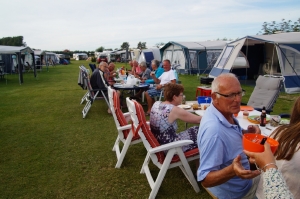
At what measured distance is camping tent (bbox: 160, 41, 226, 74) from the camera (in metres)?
16.5

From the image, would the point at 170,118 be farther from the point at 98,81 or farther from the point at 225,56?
the point at 225,56

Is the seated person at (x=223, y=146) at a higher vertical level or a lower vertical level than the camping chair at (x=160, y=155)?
higher

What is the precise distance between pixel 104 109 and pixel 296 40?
7944 mm

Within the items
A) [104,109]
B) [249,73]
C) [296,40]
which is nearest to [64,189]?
[104,109]

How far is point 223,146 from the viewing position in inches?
63.7

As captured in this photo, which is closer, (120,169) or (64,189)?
(64,189)

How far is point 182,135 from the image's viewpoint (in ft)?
10.1

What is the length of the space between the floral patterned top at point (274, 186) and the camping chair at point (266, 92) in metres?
3.71

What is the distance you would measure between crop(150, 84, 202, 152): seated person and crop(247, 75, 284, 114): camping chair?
2259 millimetres

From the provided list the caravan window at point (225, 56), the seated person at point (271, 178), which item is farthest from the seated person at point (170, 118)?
the caravan window at point (225, 56)

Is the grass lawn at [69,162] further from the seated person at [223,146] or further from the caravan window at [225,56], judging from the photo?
the caravan window at [225,56]

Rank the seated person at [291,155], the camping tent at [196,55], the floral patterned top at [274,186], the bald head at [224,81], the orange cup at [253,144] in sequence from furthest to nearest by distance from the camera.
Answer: the camping tent at [196,55], the bald head at [224,81], the seated person at [291,155], the orange cup at [253,144], the floral patterned top at [274,186]

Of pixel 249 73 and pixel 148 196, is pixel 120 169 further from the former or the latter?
pixel 249 73

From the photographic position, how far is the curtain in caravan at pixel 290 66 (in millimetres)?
9430
